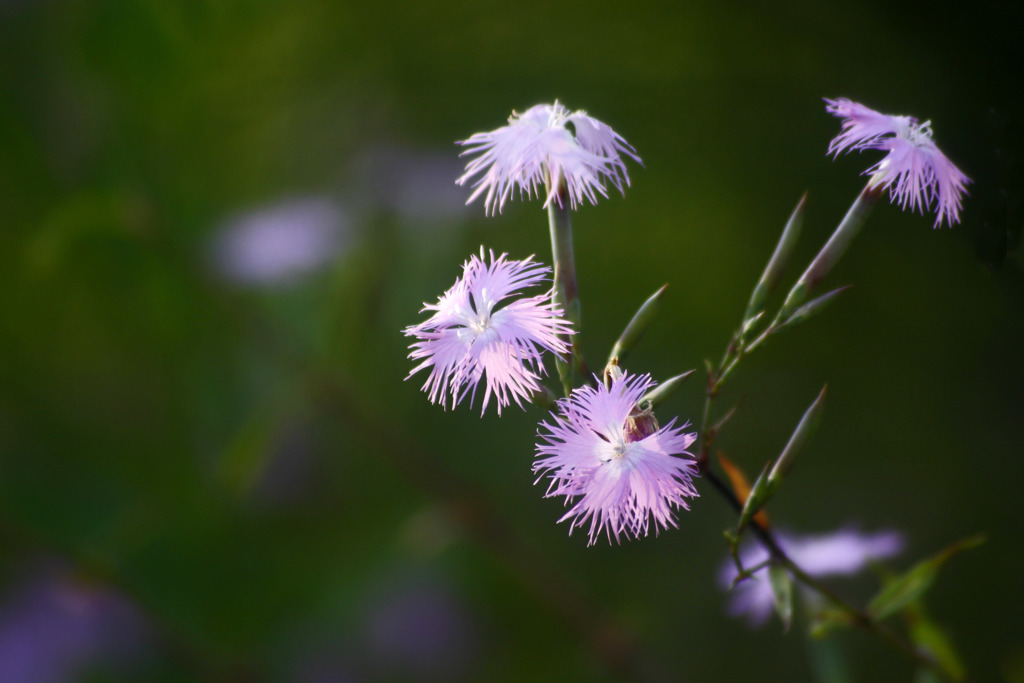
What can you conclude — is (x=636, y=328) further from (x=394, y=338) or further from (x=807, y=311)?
(x=394, y=338)

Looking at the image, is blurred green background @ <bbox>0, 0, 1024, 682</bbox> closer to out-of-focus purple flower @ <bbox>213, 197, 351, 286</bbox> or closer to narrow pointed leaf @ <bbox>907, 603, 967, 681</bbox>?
out-of-focus purple flower @ <bbox>213, 197, 351, 286</bbox>

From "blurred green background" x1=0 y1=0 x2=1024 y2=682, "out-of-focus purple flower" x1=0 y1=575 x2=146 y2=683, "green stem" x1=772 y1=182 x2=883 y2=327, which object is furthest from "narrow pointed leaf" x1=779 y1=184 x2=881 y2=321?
"out-of-focus purple flower" x1=0 y1=575 x2=146 y2=683

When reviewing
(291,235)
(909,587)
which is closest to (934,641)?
(909,587)

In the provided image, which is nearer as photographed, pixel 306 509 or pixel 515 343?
pixel 515 343

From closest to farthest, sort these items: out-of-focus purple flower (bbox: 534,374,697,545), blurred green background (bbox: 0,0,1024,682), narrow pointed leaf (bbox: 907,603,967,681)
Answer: out-of-focus purple flower (bbox: 534,374,697,545)
narrow pointed leaf (bbox: 907,603,967,681)
blurred green background (bbox: 0,0,1024,682)

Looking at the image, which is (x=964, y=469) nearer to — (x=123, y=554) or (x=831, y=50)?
(x=831, y=50)

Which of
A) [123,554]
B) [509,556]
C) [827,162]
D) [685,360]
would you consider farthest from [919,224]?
[123,554]


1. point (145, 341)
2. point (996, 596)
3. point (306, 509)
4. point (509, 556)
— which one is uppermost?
point (145, 341)

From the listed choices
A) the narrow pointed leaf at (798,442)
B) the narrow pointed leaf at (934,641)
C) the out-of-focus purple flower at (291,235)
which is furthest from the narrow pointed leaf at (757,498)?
the out-of-focus purple flower at (291,235)
